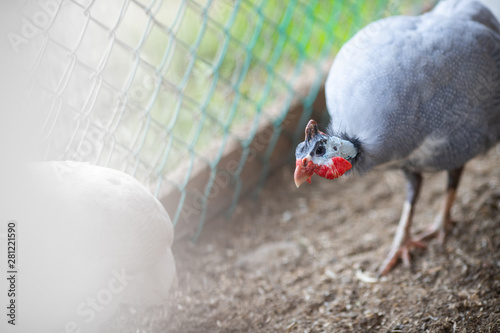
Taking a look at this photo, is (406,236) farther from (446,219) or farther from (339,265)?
(339,265)

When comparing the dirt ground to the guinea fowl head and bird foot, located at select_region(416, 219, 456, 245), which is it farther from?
the guinea fowl head

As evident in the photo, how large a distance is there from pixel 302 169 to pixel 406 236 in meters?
1.00

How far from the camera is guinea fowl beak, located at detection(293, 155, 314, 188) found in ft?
5.49

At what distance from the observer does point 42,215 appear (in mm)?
1453

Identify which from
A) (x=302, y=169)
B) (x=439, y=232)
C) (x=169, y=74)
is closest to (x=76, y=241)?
(x=302, y=169)

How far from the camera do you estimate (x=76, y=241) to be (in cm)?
150

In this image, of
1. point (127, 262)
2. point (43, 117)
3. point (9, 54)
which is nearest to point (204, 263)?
point (127, 262)

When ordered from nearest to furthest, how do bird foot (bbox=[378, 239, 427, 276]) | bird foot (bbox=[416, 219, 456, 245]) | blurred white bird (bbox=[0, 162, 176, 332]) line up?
1. blurred white bird (bbox=[0, 162, 176, 332])
2. bird foot (bbox=[378, 239, 427, 276])
3. bird foot (bbox=[416, 219, 456, 245])

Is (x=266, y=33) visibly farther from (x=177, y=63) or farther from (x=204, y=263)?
(x=204, y=263)

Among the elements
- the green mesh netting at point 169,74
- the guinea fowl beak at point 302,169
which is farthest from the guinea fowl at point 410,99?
the green mesh netting at point 169,74

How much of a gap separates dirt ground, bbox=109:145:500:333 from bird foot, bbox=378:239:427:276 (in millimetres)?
32

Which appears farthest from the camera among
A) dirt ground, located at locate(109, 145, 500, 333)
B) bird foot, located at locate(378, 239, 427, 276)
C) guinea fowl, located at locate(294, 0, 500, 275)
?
bird foot, located at locate(378, 239, 427, 276)

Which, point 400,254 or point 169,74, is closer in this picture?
point 400,254

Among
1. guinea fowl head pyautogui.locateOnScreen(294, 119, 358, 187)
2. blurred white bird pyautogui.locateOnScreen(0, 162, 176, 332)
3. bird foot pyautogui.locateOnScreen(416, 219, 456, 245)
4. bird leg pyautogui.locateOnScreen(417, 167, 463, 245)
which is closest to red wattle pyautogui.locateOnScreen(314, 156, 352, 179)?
guinea fowl head pyautogui.locateOnScreen(294, 119, 358, 187)
